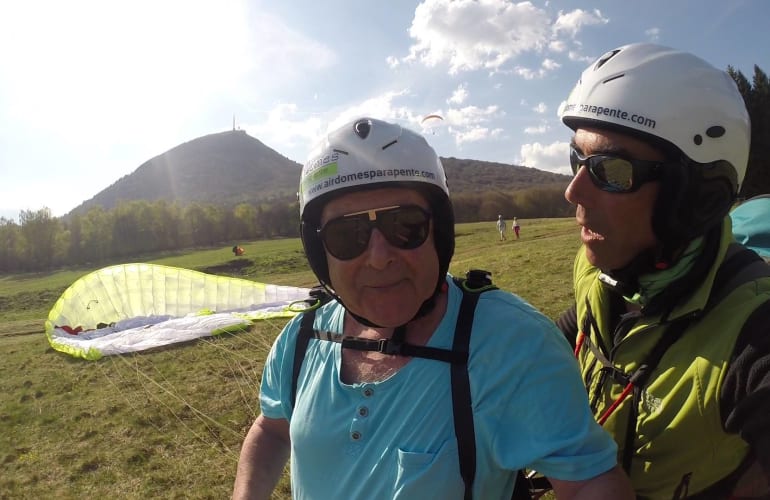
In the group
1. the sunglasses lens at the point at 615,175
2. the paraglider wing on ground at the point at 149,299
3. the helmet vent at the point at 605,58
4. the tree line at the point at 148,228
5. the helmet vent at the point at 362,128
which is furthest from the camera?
the tree line at the point at 148,228

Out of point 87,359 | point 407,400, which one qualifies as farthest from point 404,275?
point 87,359

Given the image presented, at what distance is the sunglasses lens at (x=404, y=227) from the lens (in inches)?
73.3

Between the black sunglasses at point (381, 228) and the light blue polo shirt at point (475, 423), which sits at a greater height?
the black sunglasses at point (381, 228)

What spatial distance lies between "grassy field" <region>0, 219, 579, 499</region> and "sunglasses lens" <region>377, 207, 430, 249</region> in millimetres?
4131

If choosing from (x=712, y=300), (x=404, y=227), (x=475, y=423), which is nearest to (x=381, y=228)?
(x=404, y=227)

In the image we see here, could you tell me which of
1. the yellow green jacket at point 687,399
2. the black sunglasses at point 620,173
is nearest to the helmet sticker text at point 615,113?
the black sunglasses at point 620,173

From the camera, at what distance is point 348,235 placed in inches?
74.7

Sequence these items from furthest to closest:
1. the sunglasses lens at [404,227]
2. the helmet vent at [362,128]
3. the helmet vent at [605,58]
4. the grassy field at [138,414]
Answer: the grassy field at [138,414] < the helmet vent at [605,58] < the helmet vent at [362,128] < the sunglasses lens at [404,227]

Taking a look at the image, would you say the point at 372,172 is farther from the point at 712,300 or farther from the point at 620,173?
the point at 712,300

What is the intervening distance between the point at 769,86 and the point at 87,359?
138ft

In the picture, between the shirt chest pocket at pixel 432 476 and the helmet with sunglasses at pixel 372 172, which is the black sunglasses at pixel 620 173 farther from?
the shirt chest pocket at pixel 432 476

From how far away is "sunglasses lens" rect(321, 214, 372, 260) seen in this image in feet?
6.18

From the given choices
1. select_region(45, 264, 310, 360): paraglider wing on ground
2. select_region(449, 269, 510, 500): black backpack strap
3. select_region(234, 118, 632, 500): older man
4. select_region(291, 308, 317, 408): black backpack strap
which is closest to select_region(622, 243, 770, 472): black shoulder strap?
select_region(234, 118, 632, 500): older man

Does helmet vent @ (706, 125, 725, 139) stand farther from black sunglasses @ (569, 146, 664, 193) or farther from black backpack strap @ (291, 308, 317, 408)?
black backpack strap @ (291, 308, 317, 408)
